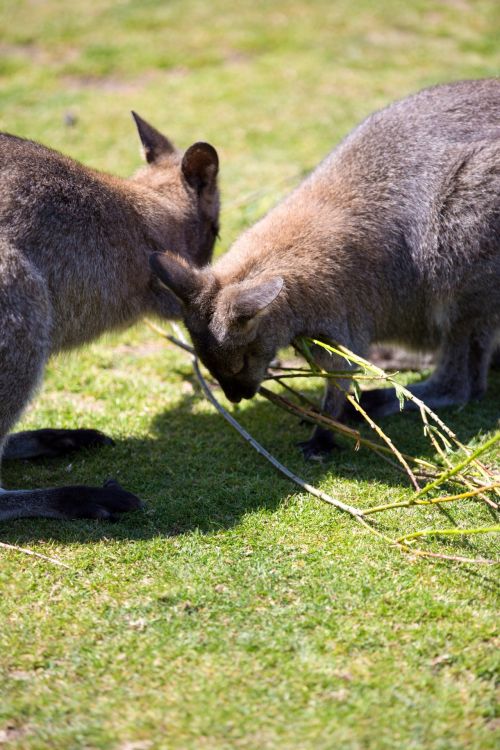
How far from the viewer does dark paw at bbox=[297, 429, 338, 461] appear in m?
4.33

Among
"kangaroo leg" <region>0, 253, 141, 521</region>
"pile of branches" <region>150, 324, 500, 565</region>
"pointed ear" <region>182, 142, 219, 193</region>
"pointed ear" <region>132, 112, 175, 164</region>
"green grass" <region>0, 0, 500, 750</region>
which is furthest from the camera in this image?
"pointed ear" <region>132, 112, 175, 164</region>

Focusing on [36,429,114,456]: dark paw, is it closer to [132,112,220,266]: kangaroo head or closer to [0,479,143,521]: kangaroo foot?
[0,479,143,521]: kangaroo foot

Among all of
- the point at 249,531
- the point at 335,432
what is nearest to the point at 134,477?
the point at 249,531

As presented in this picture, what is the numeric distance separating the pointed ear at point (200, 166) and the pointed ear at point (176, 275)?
3.09ft

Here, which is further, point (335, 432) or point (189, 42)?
point (189, 42)

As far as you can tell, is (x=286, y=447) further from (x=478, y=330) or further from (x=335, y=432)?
(x=478, y=330)

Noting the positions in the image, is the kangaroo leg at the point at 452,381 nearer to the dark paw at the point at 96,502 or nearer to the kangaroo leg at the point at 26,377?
the dark paw at the point at 96,502

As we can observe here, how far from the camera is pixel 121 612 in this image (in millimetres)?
3119

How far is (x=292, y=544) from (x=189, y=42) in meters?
9.14

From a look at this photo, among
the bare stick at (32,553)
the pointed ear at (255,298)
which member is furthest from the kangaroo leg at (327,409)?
A: the bare stick at (32,553)

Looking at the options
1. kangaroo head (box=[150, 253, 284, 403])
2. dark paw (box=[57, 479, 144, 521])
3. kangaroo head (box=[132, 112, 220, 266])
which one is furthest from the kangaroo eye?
kangaroo head (box=[132, 112, 220, 266])

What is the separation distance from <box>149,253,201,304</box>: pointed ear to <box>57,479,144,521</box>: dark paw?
966 mm

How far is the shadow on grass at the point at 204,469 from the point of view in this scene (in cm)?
371

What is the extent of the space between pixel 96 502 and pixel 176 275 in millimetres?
1109
